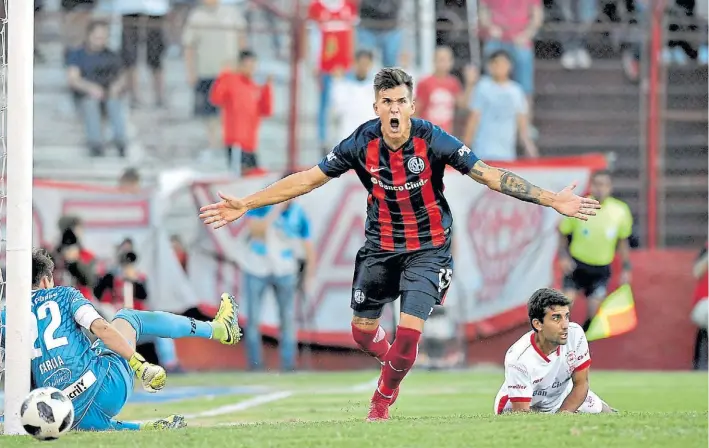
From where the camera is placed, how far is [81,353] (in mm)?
8625

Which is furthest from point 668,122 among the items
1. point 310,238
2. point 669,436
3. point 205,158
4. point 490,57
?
point 669,436

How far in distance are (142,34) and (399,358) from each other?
9.87 m

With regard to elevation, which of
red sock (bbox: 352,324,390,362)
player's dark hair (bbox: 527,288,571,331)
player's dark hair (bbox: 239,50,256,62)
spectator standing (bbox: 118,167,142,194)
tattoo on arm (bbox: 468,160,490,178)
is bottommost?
red sock (bbox: 352,324,390,362)

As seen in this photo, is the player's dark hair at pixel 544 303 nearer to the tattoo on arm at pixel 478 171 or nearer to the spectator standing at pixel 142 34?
the tattoo on arm at pixel 478 171

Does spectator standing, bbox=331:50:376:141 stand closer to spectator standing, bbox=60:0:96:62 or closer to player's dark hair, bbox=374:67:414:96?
spectator standing, bbox=60:0:96:62

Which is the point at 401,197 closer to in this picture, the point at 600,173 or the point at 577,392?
the point at 577,392

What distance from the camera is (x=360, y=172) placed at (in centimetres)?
893

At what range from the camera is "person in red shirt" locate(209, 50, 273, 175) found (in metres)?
17.0

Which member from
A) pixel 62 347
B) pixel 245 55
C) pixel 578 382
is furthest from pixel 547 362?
pixel 245 55

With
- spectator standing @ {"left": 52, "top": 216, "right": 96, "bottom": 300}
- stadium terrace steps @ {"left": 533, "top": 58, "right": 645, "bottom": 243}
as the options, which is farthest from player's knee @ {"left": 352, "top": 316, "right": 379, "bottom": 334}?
stadium terrace steps @ {"left": 533, "top": 58, "right": 645, "bottom": 243}

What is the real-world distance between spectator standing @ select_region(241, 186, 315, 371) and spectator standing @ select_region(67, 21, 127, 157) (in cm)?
229

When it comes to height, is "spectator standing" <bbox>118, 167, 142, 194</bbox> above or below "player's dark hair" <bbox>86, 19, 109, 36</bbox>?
below

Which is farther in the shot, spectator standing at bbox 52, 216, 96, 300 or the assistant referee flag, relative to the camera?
the assistant referee flag

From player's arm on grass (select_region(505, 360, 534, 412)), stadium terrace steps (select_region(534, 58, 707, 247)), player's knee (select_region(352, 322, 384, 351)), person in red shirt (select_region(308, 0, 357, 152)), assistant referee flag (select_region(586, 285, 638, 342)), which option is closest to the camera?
player's arm on grass (select_region(505, 360, 534, 412))
